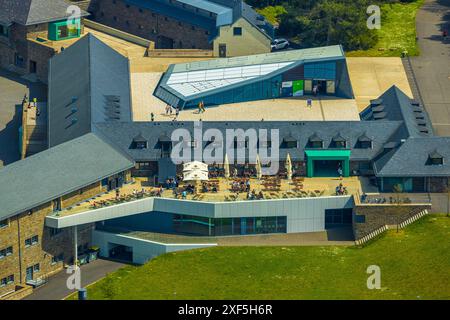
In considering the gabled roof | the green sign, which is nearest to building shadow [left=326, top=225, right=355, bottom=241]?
the gabled roof

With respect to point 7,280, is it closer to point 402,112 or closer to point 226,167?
point 226,167

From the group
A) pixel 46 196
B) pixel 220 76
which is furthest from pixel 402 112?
pixel 46 196

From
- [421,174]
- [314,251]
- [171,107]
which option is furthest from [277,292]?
[171,107]

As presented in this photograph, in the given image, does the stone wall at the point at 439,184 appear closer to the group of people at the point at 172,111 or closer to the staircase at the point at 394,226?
the staircase at the point at 394,226

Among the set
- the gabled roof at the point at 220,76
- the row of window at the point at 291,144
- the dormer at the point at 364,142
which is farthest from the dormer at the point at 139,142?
the dormer at the point at 364,142

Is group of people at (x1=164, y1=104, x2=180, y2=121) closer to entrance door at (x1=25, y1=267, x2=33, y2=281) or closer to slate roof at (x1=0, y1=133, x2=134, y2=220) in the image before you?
slate roof at (x1=0, y1=133, x2=134, y2=220)

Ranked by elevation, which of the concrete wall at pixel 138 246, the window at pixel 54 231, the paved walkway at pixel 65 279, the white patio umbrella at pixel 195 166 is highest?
the white patio umbrella at pixel 195 166
